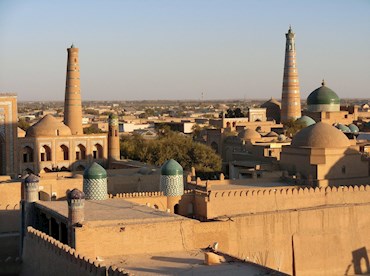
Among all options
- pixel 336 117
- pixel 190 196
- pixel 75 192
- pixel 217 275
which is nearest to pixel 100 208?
pixel 75 192

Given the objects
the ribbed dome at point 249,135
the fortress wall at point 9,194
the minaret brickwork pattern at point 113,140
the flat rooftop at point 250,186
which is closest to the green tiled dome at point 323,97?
the ribbed dome at point 249,135

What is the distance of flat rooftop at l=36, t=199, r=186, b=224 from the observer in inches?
639

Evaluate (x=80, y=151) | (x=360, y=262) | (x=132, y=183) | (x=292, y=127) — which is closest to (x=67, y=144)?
(x=80, y=151)

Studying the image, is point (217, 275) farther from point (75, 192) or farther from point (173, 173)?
point (173, 173)

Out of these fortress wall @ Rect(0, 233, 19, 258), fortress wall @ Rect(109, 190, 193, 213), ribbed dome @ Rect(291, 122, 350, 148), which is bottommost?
fortress wall @ Rect(0, 233, 19, 258)

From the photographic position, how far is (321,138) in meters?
24.2

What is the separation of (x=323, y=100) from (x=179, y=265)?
1197 inches

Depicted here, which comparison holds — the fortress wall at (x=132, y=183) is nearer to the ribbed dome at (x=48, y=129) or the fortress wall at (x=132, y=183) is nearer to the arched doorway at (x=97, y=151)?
the ribbed dome at (x=48, y=129)

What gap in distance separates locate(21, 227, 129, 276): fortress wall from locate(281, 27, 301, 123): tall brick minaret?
29.7m

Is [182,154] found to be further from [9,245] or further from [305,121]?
[9,245]

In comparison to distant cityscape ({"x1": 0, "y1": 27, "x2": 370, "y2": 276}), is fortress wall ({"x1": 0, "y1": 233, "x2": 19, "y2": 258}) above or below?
below

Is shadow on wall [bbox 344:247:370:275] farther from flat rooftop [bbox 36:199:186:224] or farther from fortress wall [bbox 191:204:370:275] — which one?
flat rooftop [bbox 36:199:186:224]

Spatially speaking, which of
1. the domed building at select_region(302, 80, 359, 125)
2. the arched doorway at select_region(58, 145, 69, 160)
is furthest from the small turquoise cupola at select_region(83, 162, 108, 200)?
the domed building at select_region(302, 80, 359, 125)

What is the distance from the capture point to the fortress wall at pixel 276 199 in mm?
20578
